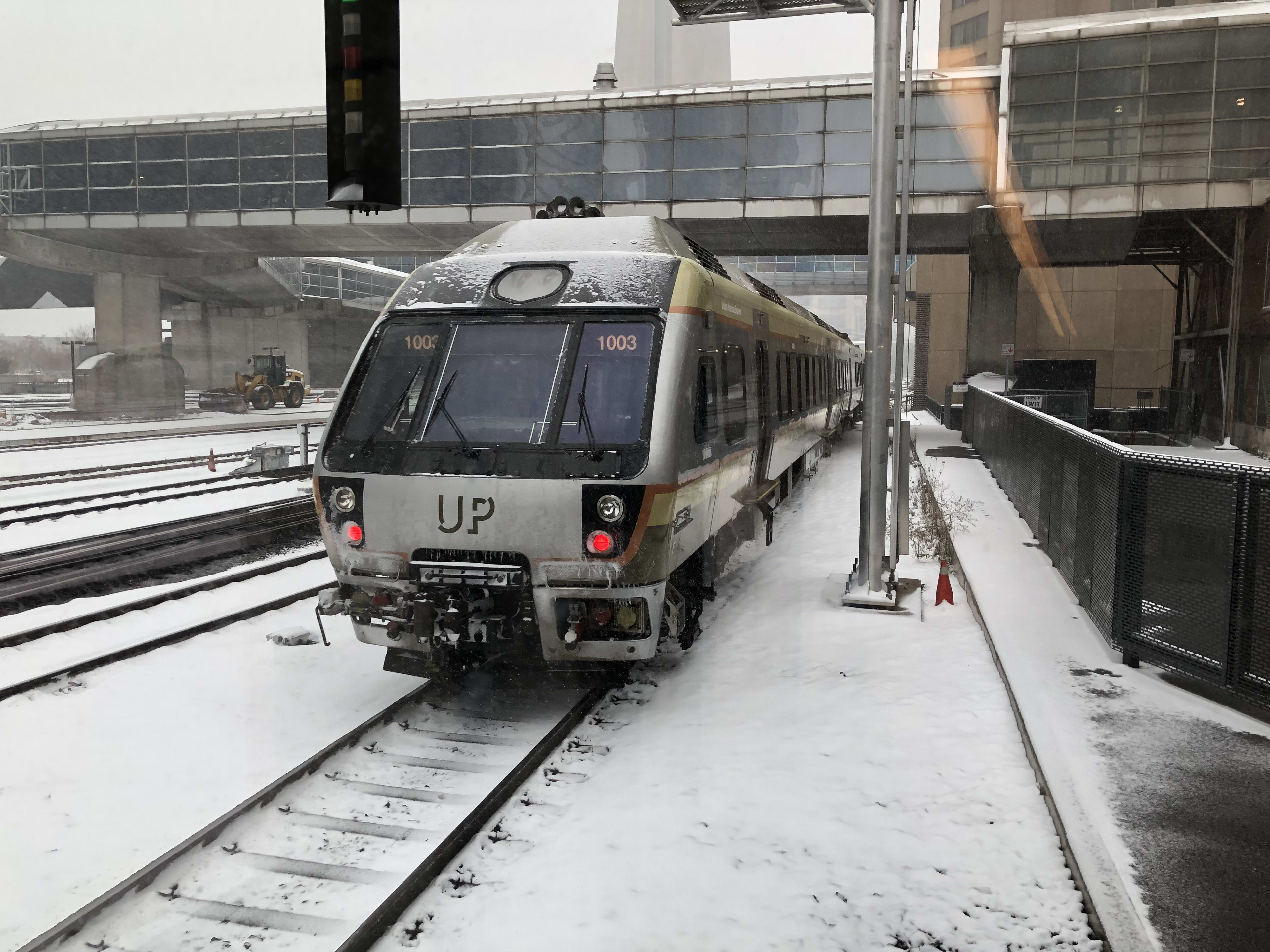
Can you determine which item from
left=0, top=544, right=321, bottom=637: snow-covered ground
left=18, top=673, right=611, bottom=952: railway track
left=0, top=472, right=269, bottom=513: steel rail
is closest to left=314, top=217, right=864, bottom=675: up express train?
left=18, top=673, right=611, bottom=952: railway track

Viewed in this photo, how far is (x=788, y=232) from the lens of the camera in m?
32.6

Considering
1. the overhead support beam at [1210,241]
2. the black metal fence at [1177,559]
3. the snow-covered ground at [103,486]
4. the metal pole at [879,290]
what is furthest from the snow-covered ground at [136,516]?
the overhead support beam at [1210,241]

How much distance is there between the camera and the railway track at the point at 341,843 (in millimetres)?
4031

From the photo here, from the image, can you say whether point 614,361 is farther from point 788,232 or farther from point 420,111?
point 420,111

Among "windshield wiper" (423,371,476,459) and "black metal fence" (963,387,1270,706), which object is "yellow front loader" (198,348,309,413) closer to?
"windshield wiper" (423,371,476,459)

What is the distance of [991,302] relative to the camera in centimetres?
3086

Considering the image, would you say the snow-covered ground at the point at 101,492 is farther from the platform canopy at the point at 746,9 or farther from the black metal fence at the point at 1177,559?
the black metal fence at the point at 1177,559

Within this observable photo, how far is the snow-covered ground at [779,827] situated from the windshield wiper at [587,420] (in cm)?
176

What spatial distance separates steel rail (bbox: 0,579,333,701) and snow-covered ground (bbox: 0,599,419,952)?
0.07 metres

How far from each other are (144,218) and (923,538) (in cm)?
3290

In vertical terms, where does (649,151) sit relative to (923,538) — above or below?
above

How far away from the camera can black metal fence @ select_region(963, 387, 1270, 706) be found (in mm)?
6109

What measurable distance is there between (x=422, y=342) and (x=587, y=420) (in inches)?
54.6

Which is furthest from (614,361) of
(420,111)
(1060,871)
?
(420,111)
